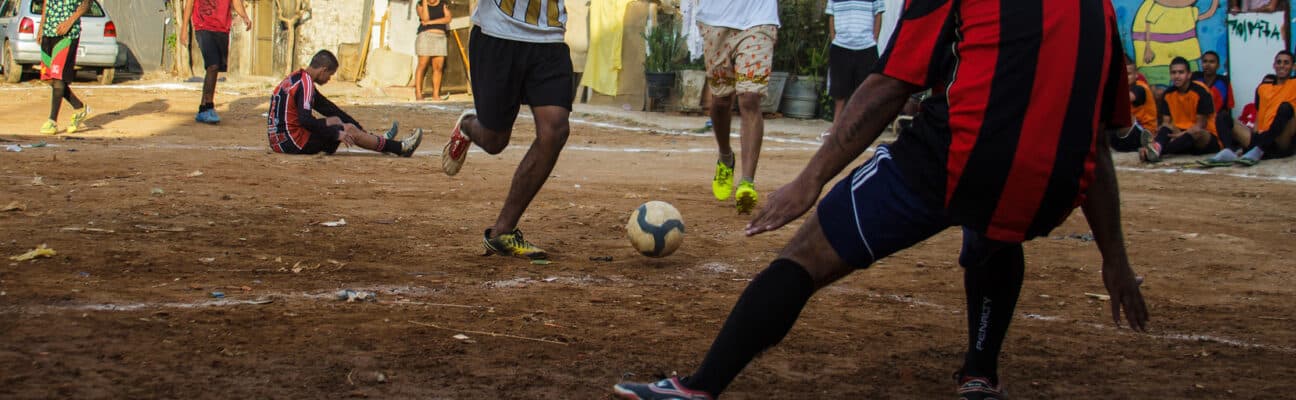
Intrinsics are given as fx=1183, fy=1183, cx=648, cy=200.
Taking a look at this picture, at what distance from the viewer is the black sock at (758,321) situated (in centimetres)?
265

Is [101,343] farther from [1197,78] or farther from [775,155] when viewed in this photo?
[1197,78]

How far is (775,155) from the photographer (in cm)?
1159

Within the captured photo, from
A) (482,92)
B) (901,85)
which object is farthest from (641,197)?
(901,85)

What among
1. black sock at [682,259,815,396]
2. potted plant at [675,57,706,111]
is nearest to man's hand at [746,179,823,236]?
black sock at [682,259,815,396]

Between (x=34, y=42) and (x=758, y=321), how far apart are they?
73.5 ft

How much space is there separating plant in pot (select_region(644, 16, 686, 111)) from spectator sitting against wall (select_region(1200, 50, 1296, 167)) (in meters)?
8.17

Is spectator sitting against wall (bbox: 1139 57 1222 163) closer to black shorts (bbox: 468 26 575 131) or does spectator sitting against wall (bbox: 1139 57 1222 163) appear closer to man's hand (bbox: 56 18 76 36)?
black shorts (bbox: 468 26 575 131)

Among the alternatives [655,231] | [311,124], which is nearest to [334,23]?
[311,124]

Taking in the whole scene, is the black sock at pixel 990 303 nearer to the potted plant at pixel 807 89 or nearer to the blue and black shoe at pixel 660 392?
the blue and black shoe at pixel 660 392

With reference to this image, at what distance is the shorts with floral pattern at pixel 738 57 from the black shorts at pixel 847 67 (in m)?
5.04

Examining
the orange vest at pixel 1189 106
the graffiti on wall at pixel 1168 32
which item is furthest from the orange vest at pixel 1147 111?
the graffiti on wall at pixel 1168 32

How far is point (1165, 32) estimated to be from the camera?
41.0 feet

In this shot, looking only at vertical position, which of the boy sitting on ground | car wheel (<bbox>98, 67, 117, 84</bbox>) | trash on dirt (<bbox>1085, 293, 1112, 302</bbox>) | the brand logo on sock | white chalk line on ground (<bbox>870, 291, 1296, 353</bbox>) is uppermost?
the brand logo on sock

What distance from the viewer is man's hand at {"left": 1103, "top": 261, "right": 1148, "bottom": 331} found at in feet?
9.41
